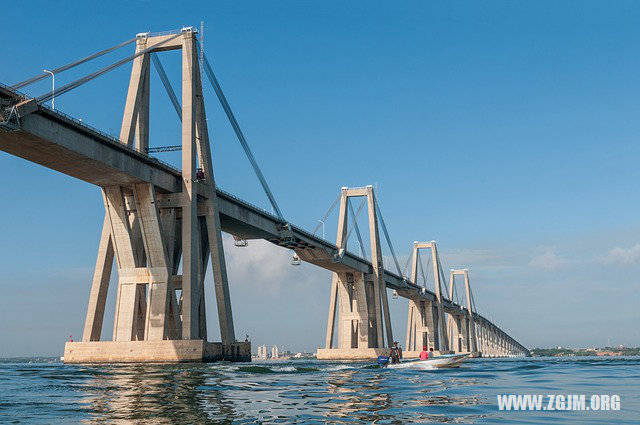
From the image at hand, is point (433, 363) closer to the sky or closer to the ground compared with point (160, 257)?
closer to the ground

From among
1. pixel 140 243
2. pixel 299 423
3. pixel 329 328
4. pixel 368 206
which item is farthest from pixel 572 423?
pixel 368 206

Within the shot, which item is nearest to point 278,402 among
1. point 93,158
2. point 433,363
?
point 433,363

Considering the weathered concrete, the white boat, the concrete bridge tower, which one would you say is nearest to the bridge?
the white boat

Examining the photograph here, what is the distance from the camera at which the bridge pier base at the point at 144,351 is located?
2141 inches

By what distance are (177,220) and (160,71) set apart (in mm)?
13659

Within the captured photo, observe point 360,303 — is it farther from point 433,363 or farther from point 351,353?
point 433,363

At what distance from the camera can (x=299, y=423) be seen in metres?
17.9

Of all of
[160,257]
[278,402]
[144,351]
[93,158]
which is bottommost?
[278,402]

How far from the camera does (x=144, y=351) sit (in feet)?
180

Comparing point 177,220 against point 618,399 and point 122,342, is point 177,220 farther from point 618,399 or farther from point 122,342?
point 618,399

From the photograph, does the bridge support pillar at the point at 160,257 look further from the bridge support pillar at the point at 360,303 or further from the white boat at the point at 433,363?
the bridge support pillar at the point at 360,303

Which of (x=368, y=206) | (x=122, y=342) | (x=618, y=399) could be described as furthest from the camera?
(x=368, y=206)

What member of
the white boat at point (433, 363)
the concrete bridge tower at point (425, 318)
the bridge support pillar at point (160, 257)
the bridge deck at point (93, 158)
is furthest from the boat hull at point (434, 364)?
the concrete bridge tower at point (425, 318)

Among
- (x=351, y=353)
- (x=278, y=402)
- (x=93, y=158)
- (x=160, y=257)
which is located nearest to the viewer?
(x=278, y=402)
